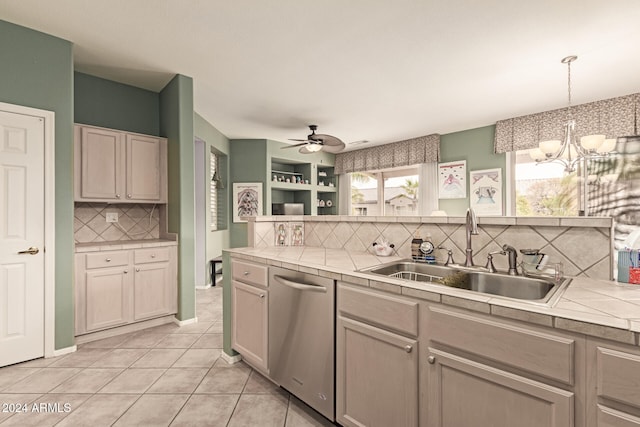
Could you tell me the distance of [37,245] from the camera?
7.96ft

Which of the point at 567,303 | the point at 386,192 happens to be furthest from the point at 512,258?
the point at 386,192

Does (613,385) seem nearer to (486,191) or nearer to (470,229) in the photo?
(470,229)

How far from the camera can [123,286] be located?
2.97 meters

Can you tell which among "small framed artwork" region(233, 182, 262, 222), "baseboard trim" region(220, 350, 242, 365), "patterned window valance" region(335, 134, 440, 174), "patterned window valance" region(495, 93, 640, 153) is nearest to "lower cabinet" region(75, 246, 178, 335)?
"baseboard trim" region(220, 350, 242, 365)

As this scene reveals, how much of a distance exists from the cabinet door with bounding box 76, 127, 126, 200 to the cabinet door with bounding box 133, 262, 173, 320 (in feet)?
2.68

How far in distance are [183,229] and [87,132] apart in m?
1.27

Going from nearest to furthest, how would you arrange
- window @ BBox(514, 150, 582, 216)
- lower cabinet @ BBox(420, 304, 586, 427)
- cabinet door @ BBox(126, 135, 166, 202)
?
1. lower cabinet @ BBox(420, 304, 586, 427)
2. cabinet door @ BBox(126, 135, 166, 202)
3. window @ BBox(514, 150, 582, 216)

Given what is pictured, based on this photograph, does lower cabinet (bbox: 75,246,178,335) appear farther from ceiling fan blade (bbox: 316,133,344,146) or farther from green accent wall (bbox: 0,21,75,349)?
ceiling fan blade (bbox: 316,133,344,146)

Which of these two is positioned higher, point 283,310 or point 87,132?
point 87,132

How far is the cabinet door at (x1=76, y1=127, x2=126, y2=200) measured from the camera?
9.52ft

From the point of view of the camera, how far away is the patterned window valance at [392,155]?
19.2ft

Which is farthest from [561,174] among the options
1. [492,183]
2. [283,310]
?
[283,310]

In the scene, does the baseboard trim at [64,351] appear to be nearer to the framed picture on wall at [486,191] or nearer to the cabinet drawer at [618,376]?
the cabinet drawer at [618,376]

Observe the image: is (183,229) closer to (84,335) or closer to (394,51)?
(84,335)
